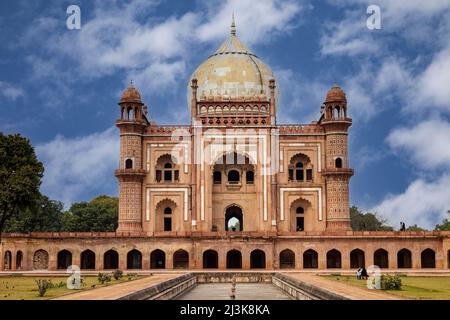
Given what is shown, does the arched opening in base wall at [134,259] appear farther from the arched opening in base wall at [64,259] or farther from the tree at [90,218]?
the tree at [90,218]

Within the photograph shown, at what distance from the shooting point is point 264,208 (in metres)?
47.7

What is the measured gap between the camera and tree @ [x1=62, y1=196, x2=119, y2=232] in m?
62.3

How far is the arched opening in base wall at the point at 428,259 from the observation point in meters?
46.5

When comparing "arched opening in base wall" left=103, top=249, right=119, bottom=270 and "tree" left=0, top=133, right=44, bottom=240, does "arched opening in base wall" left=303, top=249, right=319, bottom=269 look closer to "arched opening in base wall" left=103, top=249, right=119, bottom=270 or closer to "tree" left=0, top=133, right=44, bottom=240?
"arched opening in base wall" left=103, top=249, right=119, bottom=270

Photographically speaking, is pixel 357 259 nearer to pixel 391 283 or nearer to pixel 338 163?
pixel 338 163

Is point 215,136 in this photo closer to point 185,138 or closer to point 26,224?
point 185,138

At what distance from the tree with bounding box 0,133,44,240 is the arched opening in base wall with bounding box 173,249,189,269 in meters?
10.7

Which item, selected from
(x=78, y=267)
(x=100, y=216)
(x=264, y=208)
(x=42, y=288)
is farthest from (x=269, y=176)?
(x=42, y=288)

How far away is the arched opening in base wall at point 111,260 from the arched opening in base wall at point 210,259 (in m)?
5.68

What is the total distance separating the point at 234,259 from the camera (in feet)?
157

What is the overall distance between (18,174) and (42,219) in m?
25.9

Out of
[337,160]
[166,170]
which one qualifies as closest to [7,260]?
[166,170]

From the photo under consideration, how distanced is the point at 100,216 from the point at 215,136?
1854 centimetres

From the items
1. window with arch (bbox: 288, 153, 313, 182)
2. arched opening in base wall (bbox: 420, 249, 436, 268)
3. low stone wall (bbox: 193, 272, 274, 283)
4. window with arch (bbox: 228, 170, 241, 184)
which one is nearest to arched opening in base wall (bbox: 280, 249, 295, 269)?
window with arch (bbox: 288, 153, 313, 182)
